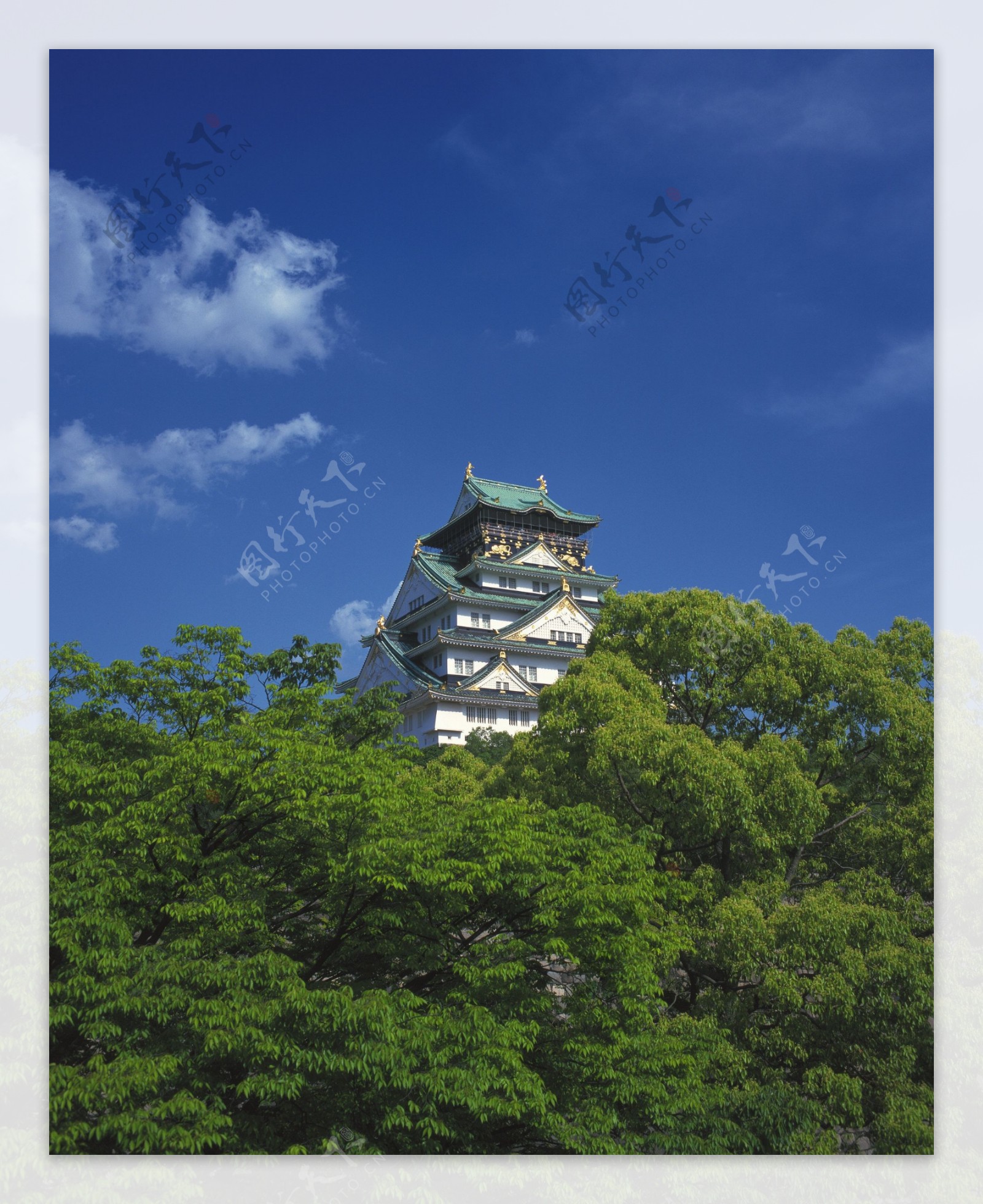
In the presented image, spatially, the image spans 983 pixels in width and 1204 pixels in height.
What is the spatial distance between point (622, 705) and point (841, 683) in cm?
259

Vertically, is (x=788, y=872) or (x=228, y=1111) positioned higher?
(x=788, y=872)

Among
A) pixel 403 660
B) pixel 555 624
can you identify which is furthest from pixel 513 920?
pixel 403 660

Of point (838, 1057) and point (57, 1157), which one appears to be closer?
point (57, 1157)

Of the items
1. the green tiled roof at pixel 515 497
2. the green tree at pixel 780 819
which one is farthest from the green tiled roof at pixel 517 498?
the green tree at pixel 780 819

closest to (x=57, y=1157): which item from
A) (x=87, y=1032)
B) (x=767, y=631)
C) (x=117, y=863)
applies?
(x=87, y=1032)

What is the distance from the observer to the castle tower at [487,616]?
106 ft

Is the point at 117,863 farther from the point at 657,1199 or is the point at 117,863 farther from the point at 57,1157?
the point at 657,1199

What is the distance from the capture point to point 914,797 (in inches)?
429

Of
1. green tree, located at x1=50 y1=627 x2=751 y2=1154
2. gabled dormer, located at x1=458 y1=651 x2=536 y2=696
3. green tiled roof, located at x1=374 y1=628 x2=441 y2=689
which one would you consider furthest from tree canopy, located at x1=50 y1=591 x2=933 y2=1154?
green tiled roof, located at x1=374 y1=628 x2=441 y2=689

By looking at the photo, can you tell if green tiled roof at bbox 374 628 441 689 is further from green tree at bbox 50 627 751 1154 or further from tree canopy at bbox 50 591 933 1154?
green tree at bbox 50 627 751 1154

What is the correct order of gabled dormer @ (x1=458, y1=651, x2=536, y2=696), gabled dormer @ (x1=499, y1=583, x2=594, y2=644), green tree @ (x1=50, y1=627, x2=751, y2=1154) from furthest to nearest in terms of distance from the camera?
gabled dormer @ (x1=499, y1=583, x2=594, y2=644) < gabled dormer @ (x1=458, y1=651, x2=536, y2=696) < green tree @ (x1=50, y1=627, x2=751, y2=1154)

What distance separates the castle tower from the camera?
32219mm

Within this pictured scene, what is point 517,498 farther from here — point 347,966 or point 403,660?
point 347,966

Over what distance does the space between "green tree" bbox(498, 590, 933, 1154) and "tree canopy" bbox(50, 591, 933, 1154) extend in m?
0.04
